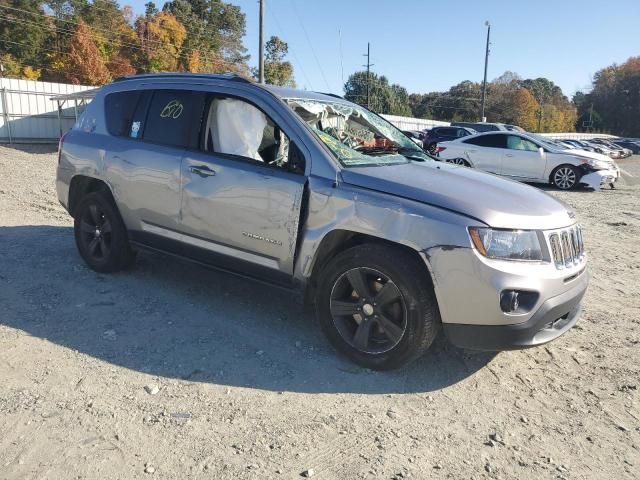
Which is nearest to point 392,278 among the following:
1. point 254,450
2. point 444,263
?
point 444,263

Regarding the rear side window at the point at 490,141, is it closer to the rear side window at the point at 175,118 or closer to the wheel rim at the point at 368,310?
the rear side window at the point at 175,118

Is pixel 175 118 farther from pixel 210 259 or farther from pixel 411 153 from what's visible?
pixel 411 153

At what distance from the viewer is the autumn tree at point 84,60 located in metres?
45.2

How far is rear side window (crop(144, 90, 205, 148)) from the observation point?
454 cm

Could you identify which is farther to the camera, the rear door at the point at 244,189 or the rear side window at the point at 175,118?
the rear side window at the point at 175,118

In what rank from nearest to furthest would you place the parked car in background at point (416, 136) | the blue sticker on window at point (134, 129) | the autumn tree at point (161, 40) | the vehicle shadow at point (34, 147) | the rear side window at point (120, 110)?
the blue sticker on window at point (134, 129) < the rear side window at point (120, 110) < the parked car in background at point (416, 136) < the vehicle shadow at point (34, 147) < the autumn tree at point (161, 40)

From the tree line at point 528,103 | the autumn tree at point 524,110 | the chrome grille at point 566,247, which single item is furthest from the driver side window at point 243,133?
the autumn tree at point 524,110

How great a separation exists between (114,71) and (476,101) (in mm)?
67733

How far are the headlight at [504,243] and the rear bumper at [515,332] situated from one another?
0.35m

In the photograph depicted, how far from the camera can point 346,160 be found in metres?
3.85

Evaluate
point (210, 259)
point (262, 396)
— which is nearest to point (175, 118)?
point (210, 259)

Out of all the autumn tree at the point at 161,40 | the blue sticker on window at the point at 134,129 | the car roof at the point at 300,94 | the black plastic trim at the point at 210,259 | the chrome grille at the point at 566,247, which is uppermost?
the autumn tree at the point at 161,40

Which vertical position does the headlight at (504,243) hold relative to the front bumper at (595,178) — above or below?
above

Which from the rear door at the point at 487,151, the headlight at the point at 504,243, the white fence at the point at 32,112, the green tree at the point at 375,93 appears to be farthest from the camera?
the green tree at the point at 375,93
